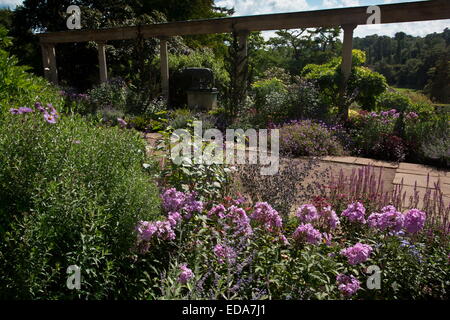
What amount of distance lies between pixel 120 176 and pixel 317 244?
1.33 m

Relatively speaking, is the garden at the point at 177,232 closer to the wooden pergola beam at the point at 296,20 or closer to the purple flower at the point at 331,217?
the purple flower at the point at 331,217

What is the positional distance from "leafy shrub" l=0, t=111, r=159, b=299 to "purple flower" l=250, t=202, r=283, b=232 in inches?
25.9

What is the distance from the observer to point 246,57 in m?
8.44

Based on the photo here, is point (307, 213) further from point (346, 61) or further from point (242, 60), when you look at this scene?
point (242, 60)

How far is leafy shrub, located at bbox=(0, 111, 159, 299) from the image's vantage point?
187 centimetres

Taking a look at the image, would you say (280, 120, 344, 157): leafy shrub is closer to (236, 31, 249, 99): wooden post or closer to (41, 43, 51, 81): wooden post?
(236, 31, 249, 99): wooden post

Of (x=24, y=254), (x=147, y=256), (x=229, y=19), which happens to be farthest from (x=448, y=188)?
(x=229, y=19)

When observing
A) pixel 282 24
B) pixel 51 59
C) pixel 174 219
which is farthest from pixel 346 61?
pixel 51 59

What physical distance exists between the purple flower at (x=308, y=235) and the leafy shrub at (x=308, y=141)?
3.39 m

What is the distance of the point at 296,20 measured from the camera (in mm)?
7734

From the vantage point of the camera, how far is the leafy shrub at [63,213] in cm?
187

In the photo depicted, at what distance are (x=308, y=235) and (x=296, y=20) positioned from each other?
6571 mm

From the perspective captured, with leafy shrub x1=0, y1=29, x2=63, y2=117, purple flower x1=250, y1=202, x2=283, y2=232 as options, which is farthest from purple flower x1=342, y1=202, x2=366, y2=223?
leafy shrub x1=0, y1=29, x2=63, y2=117

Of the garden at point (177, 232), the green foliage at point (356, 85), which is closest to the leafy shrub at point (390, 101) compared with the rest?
the green foliage at point (356, 85)
